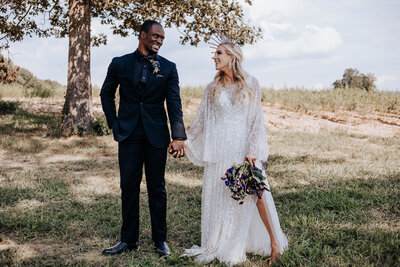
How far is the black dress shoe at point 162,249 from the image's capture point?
4.04 m

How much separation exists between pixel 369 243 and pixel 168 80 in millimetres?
2973

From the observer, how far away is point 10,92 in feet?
64.5

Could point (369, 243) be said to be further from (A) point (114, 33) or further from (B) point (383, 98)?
(B) point (383, 98)

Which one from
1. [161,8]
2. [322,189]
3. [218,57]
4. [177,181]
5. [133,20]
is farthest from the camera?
[133,20]

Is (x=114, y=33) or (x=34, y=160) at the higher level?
(x=114, y=33)

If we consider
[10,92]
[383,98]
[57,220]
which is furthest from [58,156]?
[383,98]

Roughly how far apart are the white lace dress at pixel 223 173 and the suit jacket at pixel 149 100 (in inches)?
14.6

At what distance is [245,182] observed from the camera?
358 cm

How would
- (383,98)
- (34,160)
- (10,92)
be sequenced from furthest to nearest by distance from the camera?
(10,92), (383,98), (34,160)

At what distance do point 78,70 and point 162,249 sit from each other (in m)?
9.13

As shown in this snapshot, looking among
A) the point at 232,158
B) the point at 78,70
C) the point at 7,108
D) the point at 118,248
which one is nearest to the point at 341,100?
the point at 78,70

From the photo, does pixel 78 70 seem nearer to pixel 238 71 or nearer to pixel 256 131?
pixel 238 71

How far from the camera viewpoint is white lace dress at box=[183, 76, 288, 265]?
3.76 metres

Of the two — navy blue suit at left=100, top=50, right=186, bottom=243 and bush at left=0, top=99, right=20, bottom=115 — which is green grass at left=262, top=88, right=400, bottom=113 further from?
navy blue suit at left=100, top=50, right=186, bottom=243
